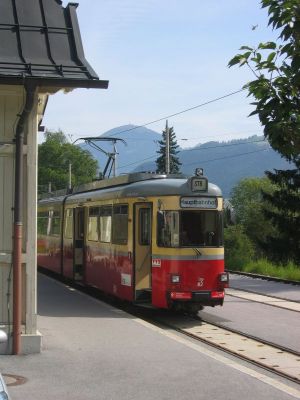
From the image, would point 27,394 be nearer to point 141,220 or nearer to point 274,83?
point 274,83

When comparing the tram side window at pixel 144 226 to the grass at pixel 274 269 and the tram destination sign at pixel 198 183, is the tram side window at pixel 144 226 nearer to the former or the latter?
the tram destination sign at pixel 198 183

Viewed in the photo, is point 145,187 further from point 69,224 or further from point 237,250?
point 237,250

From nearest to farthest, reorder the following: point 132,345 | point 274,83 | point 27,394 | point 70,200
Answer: point 274,83
point 27,394
point 132,345
point 70,200

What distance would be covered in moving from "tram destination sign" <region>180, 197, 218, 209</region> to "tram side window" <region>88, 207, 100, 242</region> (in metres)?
3.91

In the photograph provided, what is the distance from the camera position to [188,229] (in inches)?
523

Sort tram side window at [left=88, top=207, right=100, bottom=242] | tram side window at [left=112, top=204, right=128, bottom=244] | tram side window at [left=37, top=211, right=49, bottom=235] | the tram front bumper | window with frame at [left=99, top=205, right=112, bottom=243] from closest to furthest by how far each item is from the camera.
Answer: the tram front bumper, tram side window at [left=112, top=204, right=128, bottom=244], window with frame at [left=99, top=205, right=112, bottom=243], tram side window at [left=88, top=207, right=100, bottom=242], tram side window at [left=37, top=211, right=49, bottom=235]

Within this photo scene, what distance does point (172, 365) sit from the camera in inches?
338

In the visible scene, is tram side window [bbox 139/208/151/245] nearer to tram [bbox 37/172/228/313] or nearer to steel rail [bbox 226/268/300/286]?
tram [bbox 37/172/228/313]

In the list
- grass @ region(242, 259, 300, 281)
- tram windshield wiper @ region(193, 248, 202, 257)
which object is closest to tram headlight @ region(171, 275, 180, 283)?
tram windshield wiper @ region(193, 248, 202, 257)

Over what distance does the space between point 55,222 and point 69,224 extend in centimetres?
243

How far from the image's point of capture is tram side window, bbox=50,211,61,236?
70.9 feet

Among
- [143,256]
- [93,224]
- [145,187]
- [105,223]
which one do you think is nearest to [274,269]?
[93,224]

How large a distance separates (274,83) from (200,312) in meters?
10.4

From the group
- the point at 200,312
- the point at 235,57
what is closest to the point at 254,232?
the point at 200,312
